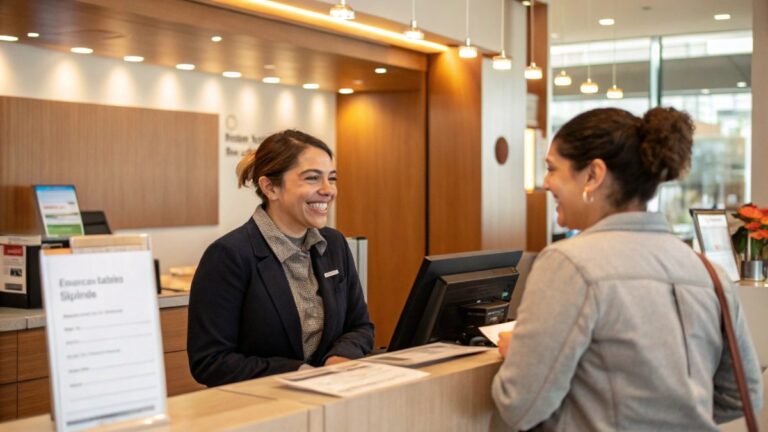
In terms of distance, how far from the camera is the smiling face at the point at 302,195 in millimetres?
3105

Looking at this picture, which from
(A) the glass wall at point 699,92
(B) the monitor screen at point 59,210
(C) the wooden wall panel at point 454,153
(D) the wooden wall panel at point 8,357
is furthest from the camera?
(A) the glass wall at point 699,92

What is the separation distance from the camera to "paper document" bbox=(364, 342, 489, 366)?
2.39 meters

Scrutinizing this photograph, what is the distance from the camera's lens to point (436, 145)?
9047 millimetres

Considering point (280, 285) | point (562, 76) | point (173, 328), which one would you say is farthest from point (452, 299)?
point (562, 76)

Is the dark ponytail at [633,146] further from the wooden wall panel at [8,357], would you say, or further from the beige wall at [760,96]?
the beige wall at [760,96]

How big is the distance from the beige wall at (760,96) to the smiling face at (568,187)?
7.51 m

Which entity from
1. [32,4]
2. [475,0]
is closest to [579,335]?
[32,4]

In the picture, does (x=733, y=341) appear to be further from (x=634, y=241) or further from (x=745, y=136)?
(x=745, y=136)

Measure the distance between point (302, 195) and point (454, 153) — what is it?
5.87m

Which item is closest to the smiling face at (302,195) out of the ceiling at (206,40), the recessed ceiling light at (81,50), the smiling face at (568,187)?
the smiling face at (568,187)

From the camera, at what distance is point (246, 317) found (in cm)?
296

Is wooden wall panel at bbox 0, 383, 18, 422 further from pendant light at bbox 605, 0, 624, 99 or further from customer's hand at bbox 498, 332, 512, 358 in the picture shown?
pendant light at bbox 605, 0, 624, 99

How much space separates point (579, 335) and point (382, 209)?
7387mm

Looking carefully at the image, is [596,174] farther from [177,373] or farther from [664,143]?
[177,373]
